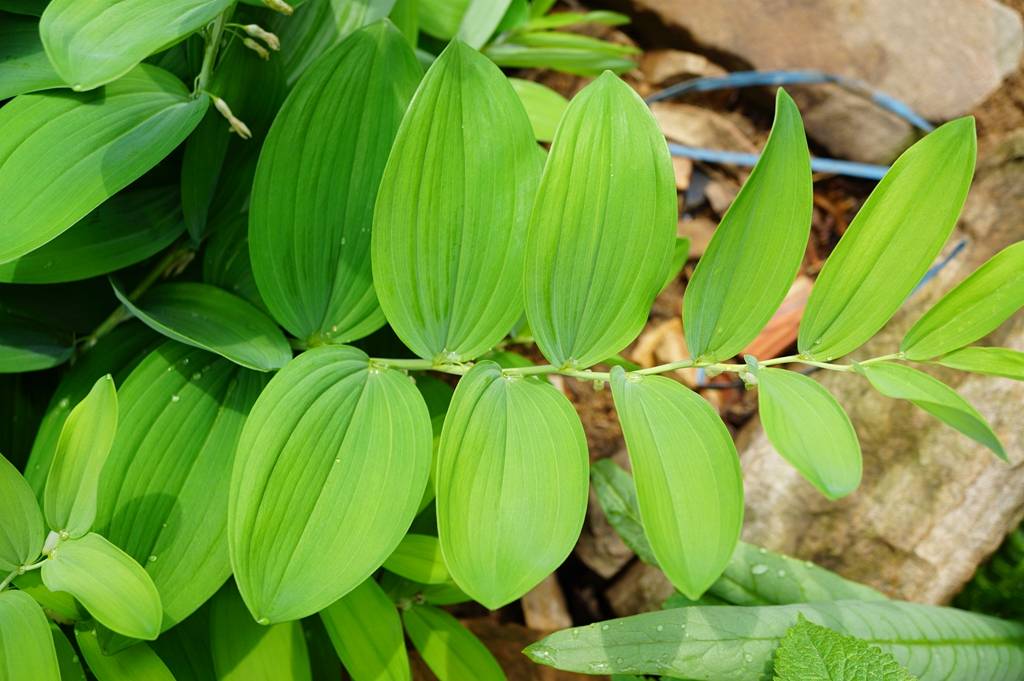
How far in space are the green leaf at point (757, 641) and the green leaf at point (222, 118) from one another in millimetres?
608

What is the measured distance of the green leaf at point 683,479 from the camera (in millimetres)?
610

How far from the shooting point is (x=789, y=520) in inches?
53.1

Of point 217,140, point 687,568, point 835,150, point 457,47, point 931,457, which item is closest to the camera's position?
point 687,568

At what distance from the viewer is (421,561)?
93cm

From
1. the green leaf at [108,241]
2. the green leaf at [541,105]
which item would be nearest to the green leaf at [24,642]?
the green leaf at [108,241]

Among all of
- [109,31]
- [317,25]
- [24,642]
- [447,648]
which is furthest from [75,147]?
[447,648]

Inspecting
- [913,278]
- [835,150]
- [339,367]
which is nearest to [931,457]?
[913,278]

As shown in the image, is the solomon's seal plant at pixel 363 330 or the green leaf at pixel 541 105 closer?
the solomon's seal plant at pixel 363 330

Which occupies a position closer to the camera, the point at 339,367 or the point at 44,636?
the point at 44,636

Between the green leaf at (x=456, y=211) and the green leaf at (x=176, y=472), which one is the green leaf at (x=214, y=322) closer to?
the green leaf at (x=176, y=472)

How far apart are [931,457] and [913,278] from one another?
738 mm

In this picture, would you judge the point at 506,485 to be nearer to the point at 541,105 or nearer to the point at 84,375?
the point at 84,375

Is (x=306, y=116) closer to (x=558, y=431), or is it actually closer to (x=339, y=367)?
(x=339, y=367)

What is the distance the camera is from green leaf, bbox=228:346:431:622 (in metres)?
0.65
